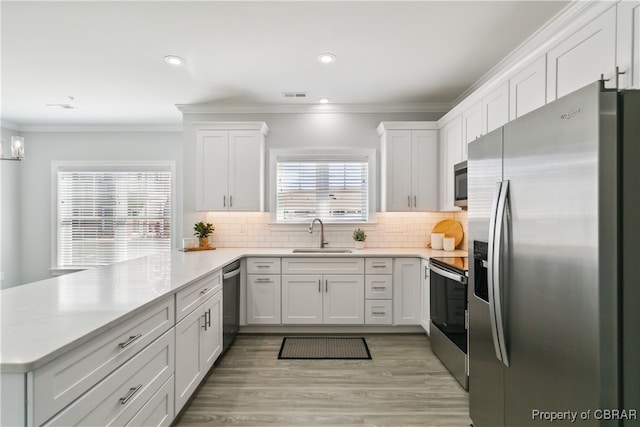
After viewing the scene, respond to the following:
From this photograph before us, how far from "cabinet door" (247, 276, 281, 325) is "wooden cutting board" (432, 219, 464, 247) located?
2089 millimetres

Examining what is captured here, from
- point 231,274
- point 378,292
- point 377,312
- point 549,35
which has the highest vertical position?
point 549,35

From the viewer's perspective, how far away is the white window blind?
410cm

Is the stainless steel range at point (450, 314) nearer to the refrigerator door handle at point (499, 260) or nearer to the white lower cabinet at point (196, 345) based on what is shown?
the refrigerator door handle at point (499, 260)

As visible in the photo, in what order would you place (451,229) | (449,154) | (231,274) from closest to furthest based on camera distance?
(231,274) < (449,154) < (451,229)

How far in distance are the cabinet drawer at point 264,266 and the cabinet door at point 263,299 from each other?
0.05 m

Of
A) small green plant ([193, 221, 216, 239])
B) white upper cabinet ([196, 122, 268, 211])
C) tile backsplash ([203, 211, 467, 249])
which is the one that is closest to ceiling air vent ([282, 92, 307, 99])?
white upper cabinet ([196, 122, 268, 211])

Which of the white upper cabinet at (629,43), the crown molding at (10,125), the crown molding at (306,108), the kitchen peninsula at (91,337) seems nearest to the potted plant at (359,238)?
the crown molding at (306,108)

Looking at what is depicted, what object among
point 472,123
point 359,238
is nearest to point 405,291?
point 359,238

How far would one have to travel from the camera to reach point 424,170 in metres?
3.77

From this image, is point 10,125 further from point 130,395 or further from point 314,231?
point 130,395

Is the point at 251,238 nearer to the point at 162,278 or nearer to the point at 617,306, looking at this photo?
the point at 162,278

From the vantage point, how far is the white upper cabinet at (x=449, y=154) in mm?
3242

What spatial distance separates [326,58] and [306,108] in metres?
1.30

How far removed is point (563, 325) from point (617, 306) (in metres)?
0.20
